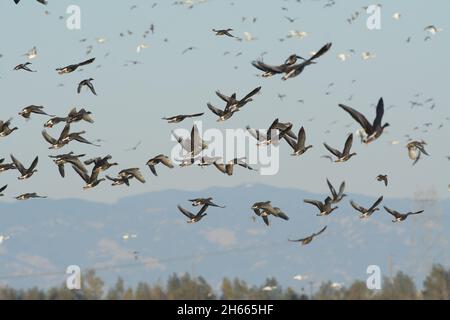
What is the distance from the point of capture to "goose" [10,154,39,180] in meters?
38.0

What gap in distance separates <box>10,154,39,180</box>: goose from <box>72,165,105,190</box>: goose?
135 cm

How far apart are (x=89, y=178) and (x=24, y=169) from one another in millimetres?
1914

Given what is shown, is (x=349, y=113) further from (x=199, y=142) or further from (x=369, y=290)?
(x=369, y=290)

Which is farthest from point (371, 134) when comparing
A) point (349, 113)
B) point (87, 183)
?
point (87, 183)

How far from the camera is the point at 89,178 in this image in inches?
1513

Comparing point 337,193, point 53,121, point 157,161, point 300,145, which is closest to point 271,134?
point 300,145

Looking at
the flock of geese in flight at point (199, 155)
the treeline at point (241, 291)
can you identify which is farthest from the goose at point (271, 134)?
the treeline at point (241, 291)

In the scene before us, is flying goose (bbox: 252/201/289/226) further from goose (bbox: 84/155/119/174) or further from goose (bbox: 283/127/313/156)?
goose (bbox: 84/155/119/174)

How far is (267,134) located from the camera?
3672cm

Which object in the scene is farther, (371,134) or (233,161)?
(233,161)

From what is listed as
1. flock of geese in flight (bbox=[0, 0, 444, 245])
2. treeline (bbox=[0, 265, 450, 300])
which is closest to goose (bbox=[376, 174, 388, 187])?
flock of geese in flight (bbox=[0, 0, 444, 245])
